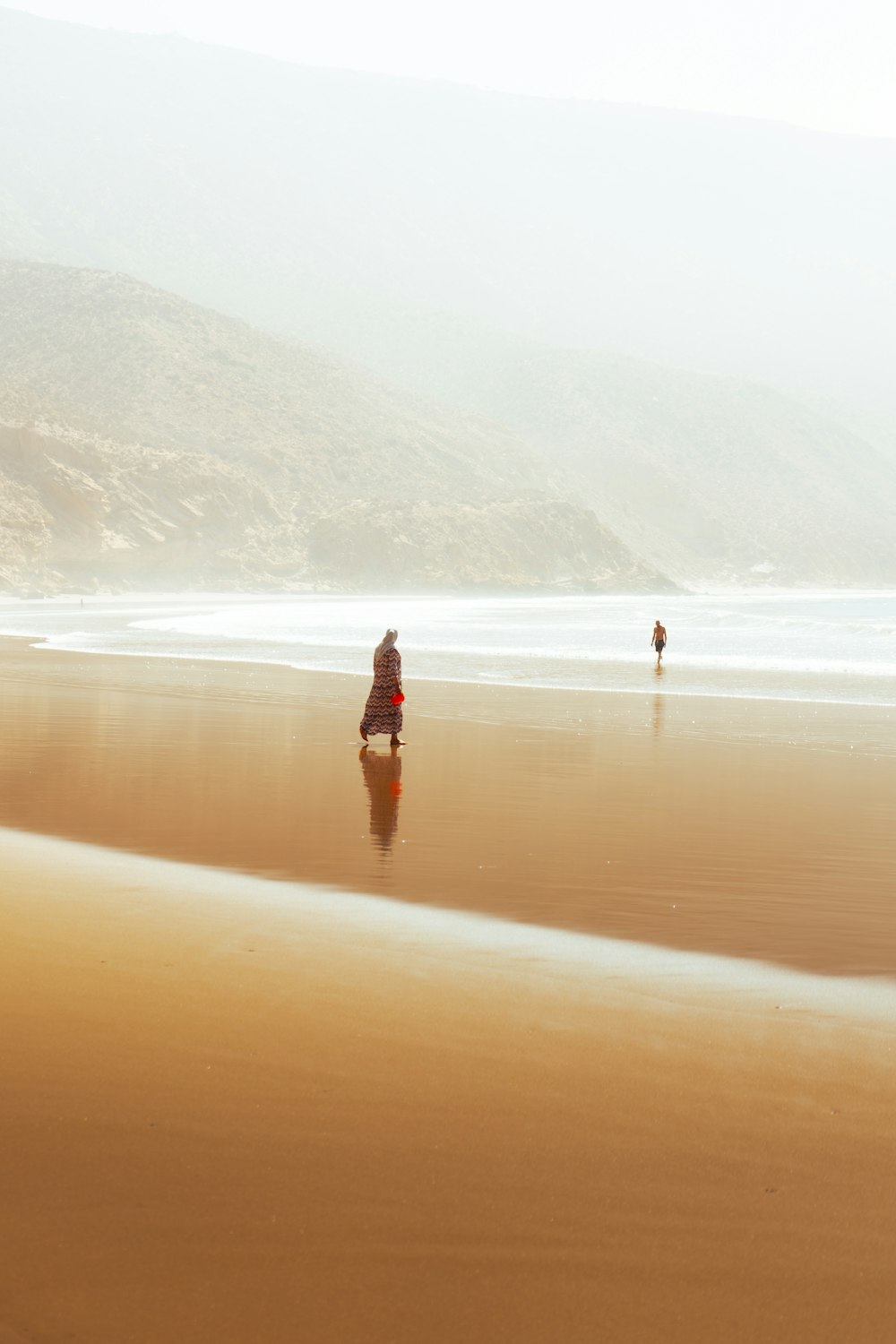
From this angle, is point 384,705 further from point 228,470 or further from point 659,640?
point 228,470

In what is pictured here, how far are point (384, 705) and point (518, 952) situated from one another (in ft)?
30.2

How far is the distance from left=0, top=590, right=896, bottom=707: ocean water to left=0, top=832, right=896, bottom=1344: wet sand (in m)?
18.0

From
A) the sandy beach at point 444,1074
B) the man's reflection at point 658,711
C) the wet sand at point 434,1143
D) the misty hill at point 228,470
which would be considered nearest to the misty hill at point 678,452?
the misty hill at point 228,470

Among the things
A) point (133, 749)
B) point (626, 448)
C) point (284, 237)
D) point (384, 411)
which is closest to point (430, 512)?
point (384, 411)

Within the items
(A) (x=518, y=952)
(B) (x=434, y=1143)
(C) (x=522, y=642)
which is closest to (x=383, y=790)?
(A) (x=518, y=952)

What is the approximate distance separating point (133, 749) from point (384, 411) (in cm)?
11689

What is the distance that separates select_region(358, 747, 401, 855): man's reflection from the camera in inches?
399

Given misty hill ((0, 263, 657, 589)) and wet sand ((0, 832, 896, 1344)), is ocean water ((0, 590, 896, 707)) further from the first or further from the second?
wet sand ((0, 832, 896, 1344))

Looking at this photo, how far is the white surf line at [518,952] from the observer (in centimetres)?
604

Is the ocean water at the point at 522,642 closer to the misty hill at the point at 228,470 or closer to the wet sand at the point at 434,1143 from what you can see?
the misty hill at the point at 228,470

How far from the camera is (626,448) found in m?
166

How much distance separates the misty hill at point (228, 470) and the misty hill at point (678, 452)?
72.7ft

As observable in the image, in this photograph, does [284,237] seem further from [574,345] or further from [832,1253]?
Answer: [832,1253]

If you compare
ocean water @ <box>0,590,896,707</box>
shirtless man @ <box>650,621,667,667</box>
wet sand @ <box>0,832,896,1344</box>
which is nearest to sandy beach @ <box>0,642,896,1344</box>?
wet sand @ <box>0,832,896,1344</box>
